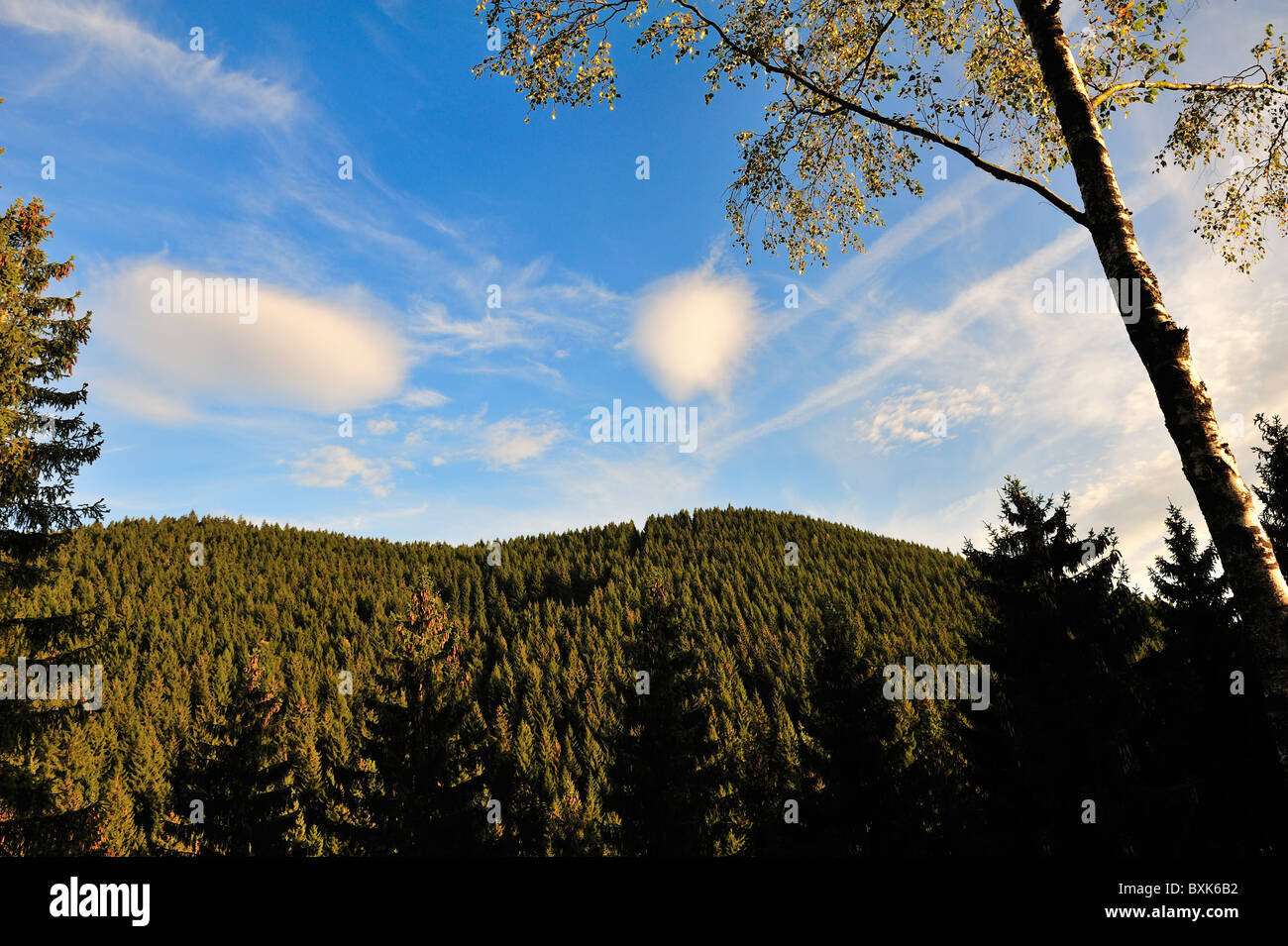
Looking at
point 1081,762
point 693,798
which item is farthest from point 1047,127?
point 693,798

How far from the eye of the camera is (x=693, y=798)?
23969 mm

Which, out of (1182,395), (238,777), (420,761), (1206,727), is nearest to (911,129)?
(1182,395)

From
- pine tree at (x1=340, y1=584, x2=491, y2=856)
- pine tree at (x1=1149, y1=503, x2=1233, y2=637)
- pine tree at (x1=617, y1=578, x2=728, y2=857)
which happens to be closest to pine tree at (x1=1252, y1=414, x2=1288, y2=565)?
pine tree at (x1=1149, y1=503, x2=1233, y2=637)

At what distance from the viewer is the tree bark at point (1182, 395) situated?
4609 mm

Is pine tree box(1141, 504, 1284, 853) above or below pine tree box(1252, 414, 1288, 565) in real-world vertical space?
below

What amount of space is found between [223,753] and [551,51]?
2815 cm

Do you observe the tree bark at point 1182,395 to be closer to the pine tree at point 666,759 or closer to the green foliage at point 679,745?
the green foliage at point 679,745

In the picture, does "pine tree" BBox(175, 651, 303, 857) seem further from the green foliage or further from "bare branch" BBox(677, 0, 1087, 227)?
"bare branch" BBox(677, 0, 1087, 227)

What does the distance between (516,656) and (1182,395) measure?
325ft

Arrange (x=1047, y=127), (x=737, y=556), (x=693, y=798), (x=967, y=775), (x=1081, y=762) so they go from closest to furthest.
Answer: (x=1047, y=127), (x=1081, y=762), (x=967, y=775), (x=693, y=798), (x=737, y=556)

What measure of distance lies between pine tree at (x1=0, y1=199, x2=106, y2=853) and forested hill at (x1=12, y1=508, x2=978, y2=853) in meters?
0.78

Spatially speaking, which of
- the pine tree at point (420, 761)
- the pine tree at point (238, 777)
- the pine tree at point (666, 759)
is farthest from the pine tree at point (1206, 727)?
the pine tree at point (238, 777)

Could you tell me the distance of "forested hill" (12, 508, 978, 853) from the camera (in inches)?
976

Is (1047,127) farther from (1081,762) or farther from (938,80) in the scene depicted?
(1081,762)
